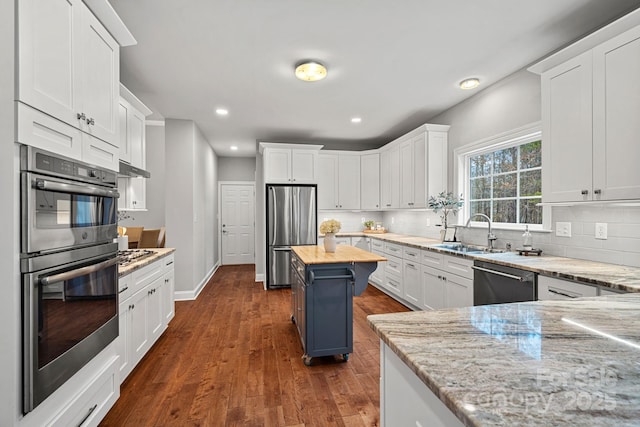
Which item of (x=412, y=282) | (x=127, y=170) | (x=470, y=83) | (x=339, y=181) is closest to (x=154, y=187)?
(x=339, y=181)

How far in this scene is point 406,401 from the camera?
83 cm

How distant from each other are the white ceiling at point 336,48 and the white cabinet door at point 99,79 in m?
0.52

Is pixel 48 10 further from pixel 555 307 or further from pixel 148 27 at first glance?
pixel 555 307

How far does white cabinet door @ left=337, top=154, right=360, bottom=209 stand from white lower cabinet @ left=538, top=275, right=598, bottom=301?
3873 millimetres

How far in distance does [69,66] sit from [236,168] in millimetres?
6207

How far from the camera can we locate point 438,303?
10.8ft

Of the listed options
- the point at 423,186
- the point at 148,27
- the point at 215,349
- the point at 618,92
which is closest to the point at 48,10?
the point at 148,27

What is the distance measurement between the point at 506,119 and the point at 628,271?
183cm

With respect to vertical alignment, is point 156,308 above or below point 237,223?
below

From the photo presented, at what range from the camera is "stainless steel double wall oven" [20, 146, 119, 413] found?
1.17 m

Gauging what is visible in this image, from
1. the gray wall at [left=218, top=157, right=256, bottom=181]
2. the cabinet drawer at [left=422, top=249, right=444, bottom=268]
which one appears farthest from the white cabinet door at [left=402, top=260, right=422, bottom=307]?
the gray wall at [left=218, top=157, right=256, bottom=181]

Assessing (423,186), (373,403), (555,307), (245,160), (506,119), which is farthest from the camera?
(245,160)

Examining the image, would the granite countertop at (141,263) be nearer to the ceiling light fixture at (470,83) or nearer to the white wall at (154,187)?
the white wall at (154,187)

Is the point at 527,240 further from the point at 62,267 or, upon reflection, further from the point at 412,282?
the point at 62,267
